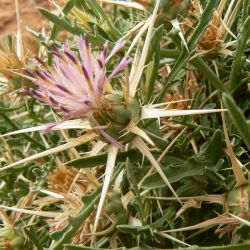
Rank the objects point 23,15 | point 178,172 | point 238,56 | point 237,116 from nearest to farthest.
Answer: point 237,116 → point 178,172 → point 238,56 → point 23,15

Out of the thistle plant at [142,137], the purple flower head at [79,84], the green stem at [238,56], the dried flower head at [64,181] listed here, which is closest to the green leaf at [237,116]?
the thistle plant at [142,137]

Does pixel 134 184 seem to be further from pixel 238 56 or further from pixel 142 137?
pixel 238 56

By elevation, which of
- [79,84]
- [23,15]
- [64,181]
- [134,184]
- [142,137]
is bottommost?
[23,15]

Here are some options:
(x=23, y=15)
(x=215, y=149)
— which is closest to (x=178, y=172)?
(x=215, y=149)

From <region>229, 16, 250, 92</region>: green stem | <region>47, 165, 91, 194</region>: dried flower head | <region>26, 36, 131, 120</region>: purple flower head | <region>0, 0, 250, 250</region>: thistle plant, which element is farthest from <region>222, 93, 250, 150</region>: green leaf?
<region>47, 165, 91, 194</region>: dried flower head

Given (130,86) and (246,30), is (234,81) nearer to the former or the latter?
(246,30)

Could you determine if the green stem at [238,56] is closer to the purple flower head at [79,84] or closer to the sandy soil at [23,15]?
the purple flower head at [79,84]

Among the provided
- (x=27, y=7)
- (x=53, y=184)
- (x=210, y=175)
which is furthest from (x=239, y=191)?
(x=27, y=7)
